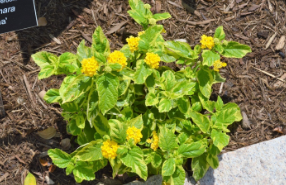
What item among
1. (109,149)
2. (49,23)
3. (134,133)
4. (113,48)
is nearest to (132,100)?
(134,133)

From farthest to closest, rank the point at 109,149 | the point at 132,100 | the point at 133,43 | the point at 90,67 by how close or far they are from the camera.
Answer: the point at 132,100 → the point at 133,43 → the point at 109,149 → the point at 90,67

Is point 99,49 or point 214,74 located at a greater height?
point 99,49

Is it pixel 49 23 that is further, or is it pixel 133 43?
pixel 49 23

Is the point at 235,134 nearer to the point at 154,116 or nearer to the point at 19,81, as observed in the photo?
the point at 154,116

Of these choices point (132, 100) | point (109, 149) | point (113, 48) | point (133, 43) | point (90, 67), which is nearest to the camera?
point (90, 67)

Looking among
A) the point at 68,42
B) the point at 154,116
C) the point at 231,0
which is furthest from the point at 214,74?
the point at 68,42

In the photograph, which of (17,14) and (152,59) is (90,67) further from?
(17,14)

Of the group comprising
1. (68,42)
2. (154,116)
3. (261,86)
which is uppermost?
(68,42)

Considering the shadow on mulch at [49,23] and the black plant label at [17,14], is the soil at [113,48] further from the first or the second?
the black plant label at [17,14]
